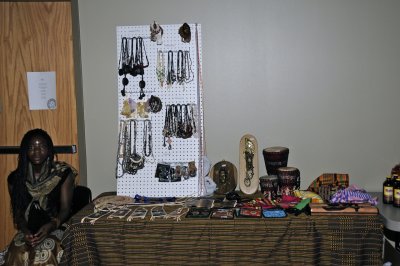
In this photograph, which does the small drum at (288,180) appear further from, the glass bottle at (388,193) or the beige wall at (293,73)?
the glass bottle at (388,193)

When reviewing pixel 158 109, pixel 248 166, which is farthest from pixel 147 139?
pixel 248 166

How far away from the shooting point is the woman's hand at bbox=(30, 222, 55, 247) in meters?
2.66

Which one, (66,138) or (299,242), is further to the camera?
(66,138)

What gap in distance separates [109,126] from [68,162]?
1.39 ft

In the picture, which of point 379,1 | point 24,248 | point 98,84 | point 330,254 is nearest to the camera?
point 330,254

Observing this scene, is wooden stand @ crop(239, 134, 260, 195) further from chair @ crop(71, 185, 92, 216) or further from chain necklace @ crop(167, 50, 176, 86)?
chair @ crop(71, 185, 92, 216)

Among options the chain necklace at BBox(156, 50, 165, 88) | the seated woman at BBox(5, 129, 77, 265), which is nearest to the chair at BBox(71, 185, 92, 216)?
the seated woman at BBox(5, 129, 77, 265)

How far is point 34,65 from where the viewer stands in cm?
317

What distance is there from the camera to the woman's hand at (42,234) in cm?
266

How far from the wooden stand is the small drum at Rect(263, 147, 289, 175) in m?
0.10

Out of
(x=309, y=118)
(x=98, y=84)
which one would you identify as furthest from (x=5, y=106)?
(x=309, y=118)

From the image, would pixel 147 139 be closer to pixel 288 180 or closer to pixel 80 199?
pixel 80 199

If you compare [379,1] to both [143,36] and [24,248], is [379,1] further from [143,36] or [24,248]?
[24,248]

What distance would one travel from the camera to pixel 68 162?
10.6 ft
